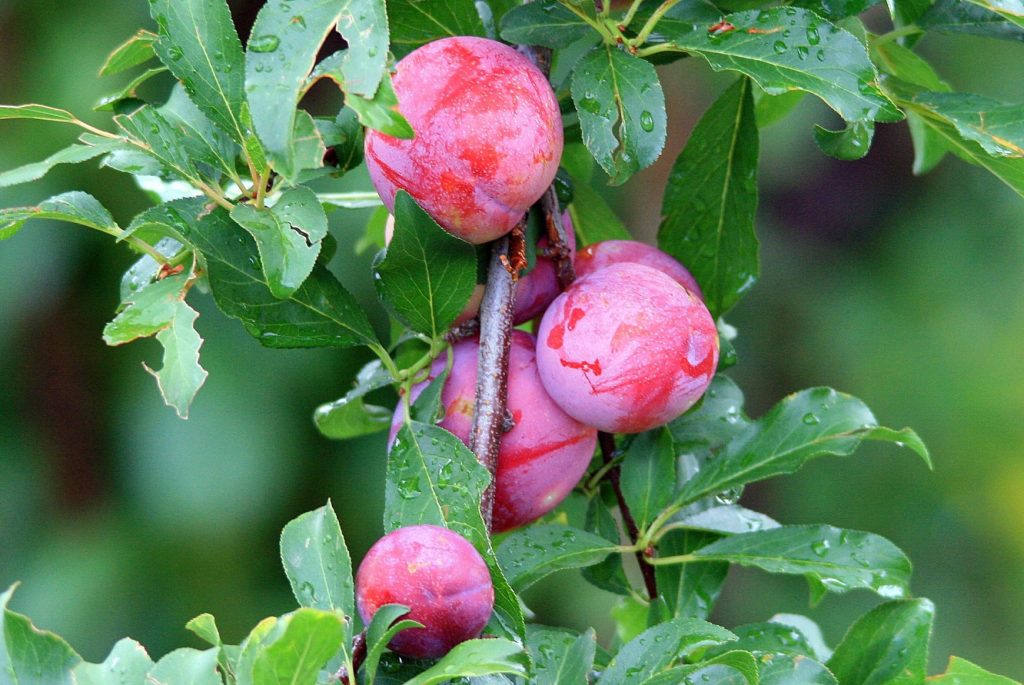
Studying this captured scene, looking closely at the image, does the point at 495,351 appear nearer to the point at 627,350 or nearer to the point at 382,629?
the point at 627,350

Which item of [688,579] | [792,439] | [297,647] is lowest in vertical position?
[688,579]

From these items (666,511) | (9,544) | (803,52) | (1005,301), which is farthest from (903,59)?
(9,544)

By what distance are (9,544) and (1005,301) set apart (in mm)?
1709

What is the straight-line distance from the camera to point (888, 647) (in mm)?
543

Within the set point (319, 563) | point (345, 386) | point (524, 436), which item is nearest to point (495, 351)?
point (524, 436)

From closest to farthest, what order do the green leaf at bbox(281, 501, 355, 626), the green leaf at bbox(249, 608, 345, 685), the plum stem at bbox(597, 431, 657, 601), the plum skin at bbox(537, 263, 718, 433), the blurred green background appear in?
the green leaf at bbox(249, 608, 345, 685) → the green leaf at bbox(281, 501, 355, 626) → the plum skin at bbox(537, 263, 718, 433) → the plum stem at bbox(597, 431, 657, 601) → the blurred green background

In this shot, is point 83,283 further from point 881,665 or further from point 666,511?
point 881,665

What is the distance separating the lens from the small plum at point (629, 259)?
64 cm

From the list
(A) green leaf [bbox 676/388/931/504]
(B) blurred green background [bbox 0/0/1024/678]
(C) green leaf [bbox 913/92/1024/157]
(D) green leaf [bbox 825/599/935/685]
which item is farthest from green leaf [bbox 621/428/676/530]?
(B) blurred green background [bbox 0/0/1024/678]

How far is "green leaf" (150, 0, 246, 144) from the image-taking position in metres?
0.50

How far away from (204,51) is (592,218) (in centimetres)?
33

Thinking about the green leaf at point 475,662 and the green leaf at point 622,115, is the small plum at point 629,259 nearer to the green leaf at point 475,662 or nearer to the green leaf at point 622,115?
→ the green leaf at point 622,115

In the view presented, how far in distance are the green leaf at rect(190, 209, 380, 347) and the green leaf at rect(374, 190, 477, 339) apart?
0.03 metres

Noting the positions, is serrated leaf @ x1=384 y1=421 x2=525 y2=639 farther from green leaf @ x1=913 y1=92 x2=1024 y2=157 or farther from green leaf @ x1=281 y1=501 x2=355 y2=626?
green leaf @ x1=913 y1=92 x2=1024 y2=157
